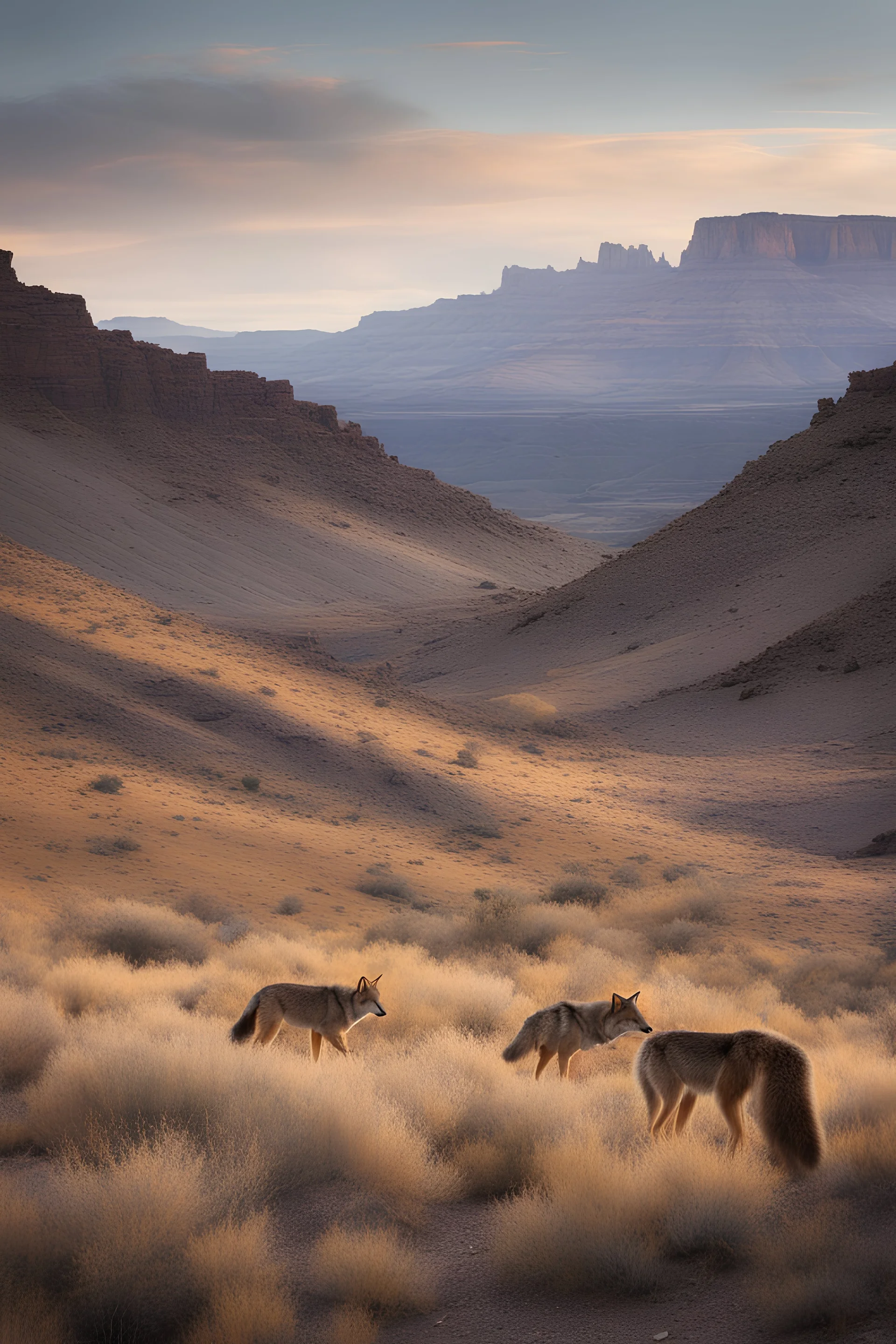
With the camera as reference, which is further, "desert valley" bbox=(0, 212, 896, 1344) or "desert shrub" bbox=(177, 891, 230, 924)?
"desert shrub" bbox=(177, 891, 230, 924)

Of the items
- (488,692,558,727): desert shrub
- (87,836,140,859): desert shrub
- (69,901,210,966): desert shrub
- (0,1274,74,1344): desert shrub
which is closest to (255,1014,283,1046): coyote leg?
(0,1274,74,1344): desert shrub

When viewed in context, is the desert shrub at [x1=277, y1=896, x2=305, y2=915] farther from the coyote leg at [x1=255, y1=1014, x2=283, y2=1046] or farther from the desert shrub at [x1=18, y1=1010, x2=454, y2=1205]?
the desert shrub at [x1=18, y1=1010, x2=454, y2=1205]

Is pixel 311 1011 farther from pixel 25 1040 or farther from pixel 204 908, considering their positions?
pixel 204 908

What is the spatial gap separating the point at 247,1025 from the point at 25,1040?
1553 millimetres

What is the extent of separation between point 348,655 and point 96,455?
31523 mm

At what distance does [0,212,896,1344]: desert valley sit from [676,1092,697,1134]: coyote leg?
0.21 m

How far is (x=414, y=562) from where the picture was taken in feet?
238

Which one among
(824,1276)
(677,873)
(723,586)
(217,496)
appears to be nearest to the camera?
(824,1276)

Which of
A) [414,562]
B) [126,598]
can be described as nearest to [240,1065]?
[126,598]

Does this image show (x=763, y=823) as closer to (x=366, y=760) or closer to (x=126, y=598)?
(x=366, y=760)

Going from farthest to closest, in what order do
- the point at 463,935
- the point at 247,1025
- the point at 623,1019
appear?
1. the point at 463,935
2. the point at 247,1025
3. the point at 623,1019

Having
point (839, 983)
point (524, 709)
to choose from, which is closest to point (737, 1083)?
point (839, 983)

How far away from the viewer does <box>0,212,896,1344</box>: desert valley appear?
506 cm

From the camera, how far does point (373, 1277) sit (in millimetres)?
A: 4992
